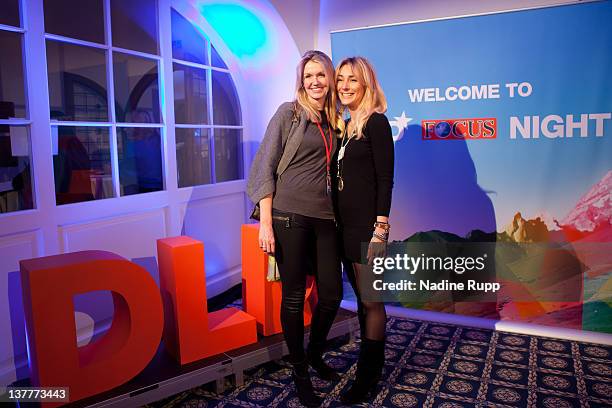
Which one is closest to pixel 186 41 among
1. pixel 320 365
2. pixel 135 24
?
pixel 135 24

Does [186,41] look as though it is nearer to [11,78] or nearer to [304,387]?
[11,78]

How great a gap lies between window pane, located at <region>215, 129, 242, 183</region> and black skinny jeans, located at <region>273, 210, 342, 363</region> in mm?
2223

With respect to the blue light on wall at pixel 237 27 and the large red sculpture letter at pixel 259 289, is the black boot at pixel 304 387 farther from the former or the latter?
the blue light on wall at pixel 237 27

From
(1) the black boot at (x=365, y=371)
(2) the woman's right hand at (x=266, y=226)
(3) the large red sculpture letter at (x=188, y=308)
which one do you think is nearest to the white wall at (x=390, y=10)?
(2) the woman's right hand at (x=266, y=226)

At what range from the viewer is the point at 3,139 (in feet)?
8.43

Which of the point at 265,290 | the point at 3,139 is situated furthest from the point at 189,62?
the point at 265,290

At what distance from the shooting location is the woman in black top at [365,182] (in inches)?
87.4

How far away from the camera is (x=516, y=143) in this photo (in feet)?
10.3

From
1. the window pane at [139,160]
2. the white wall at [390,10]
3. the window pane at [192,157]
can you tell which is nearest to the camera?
the white wall at [390,10]

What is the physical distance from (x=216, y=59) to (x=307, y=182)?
243 centimetres

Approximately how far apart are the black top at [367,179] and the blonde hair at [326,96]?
179mm

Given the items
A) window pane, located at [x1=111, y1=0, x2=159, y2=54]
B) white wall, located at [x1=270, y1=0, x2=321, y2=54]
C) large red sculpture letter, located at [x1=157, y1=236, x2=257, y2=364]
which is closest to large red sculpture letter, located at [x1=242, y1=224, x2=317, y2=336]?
large red sculpture letter, located at [x1=157, y1=236, x2=257, y2=364]

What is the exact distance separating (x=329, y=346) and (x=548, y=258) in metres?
1.48

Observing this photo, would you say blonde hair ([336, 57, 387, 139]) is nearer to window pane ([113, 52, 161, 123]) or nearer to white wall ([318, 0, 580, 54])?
white wall ([318, 0, 580, 54])
